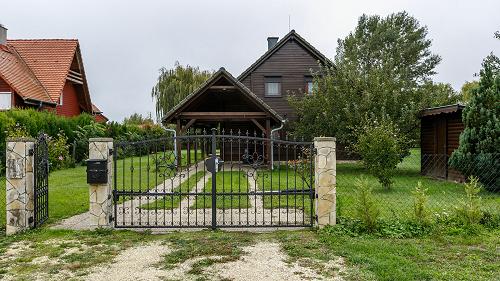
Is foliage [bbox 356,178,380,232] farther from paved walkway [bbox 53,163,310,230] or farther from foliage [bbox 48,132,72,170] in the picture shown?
foliage [bbox 48,132,72,170]

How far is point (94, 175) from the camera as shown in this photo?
8008mm

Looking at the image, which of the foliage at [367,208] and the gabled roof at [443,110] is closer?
the foliage at [367,208]

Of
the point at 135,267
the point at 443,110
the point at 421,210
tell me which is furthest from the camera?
the point at 443,110

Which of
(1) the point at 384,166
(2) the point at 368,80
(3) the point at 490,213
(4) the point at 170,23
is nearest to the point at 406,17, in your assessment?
(2) the point at 368,80

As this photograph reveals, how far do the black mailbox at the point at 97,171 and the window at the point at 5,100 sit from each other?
59.1ft

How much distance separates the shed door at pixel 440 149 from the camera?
18031 mm

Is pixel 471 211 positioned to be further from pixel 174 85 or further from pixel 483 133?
pixel 174 85

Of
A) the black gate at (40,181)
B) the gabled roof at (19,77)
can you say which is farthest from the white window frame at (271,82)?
the black gate at (40,181)

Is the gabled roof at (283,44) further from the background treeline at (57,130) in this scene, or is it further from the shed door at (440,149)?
the shed door at (440,149)

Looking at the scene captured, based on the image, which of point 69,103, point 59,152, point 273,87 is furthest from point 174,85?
point 59,152

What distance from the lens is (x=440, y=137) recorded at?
61.2 ft

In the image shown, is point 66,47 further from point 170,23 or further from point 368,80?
point 368,80

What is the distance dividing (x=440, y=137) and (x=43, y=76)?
21.9 meters

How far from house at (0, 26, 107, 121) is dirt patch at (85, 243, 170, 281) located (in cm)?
1963
